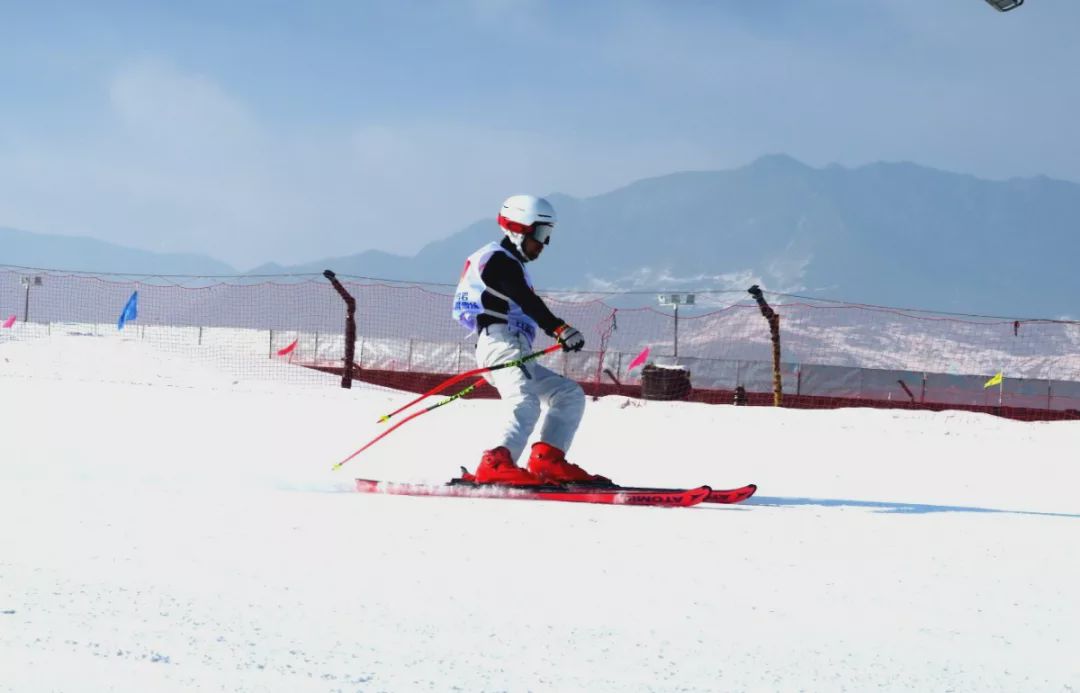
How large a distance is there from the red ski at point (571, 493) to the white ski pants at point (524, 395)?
253mm

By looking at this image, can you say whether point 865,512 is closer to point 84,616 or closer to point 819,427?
point 84,616

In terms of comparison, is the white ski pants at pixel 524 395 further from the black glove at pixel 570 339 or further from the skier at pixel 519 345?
the black glove at pixel 570 339

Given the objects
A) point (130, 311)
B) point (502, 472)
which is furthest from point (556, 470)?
point (130, 311)

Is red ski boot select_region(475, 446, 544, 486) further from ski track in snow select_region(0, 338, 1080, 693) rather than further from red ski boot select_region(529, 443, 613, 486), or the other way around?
ski track in snow select_region(0, 338, 1080, 693)

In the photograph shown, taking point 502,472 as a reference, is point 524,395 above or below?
above

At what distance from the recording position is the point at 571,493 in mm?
5629

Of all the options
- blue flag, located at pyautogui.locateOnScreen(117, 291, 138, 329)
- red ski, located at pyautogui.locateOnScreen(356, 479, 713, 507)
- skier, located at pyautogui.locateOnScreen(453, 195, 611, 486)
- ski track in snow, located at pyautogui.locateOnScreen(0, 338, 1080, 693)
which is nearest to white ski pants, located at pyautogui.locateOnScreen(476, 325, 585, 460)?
skier, located at pyautogui.locateOnScreen(453, 195, 611, 486)

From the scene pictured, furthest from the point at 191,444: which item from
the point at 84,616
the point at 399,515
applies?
the point at 84,616

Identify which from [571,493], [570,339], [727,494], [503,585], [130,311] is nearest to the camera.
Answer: [503,585]

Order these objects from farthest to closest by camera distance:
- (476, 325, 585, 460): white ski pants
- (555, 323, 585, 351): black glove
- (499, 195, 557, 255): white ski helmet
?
(499, 195, 557, 255): white ski helmet, (476, 325, 585, 460): white ski pants, (555, 323, 585, 351): black glove

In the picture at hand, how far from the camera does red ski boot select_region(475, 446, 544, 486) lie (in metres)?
5.67

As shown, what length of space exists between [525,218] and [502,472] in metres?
1.53

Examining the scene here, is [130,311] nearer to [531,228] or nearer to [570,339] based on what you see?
[531,228]

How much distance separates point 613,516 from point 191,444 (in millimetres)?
4927
